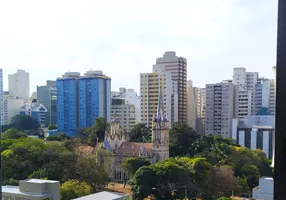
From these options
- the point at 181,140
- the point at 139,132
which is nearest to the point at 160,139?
the point at 181,140


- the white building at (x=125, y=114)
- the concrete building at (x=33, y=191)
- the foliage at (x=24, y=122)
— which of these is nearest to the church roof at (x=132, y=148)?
the white building at (x=125, y=114)

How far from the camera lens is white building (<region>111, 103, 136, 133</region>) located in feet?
38.8

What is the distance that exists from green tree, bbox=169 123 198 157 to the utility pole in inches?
328

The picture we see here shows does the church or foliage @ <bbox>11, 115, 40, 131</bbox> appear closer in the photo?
the church

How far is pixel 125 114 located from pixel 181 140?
12.3 ft

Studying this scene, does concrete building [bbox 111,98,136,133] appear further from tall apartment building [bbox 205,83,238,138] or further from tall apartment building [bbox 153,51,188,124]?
tall apartment building [bbox 205,83,238,138]

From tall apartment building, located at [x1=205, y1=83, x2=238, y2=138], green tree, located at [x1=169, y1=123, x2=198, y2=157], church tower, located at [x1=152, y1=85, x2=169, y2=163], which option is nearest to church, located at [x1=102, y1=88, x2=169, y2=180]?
church tower, located at [x1=152, y1=85, x2=169, y2=163]

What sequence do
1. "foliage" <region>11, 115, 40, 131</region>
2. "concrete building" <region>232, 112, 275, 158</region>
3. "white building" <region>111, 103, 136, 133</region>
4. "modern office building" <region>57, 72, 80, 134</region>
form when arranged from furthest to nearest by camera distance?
"white building" <region>111, 103, 136, 133</region> < "foliage" <region>11, 115, 40, 131</region> < "modern office building" <region>57, 72, 80, 134</region> < "concrete building" <region>232, 112, 275, 158</region>

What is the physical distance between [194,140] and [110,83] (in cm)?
377

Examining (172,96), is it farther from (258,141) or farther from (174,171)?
(174,171)

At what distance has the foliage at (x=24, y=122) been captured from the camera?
36.6 ft

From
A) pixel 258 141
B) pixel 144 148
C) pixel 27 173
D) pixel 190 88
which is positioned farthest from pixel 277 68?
pixel 190 88

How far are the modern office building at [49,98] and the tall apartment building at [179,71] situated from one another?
4473 millimetres

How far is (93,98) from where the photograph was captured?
34.9 ft
